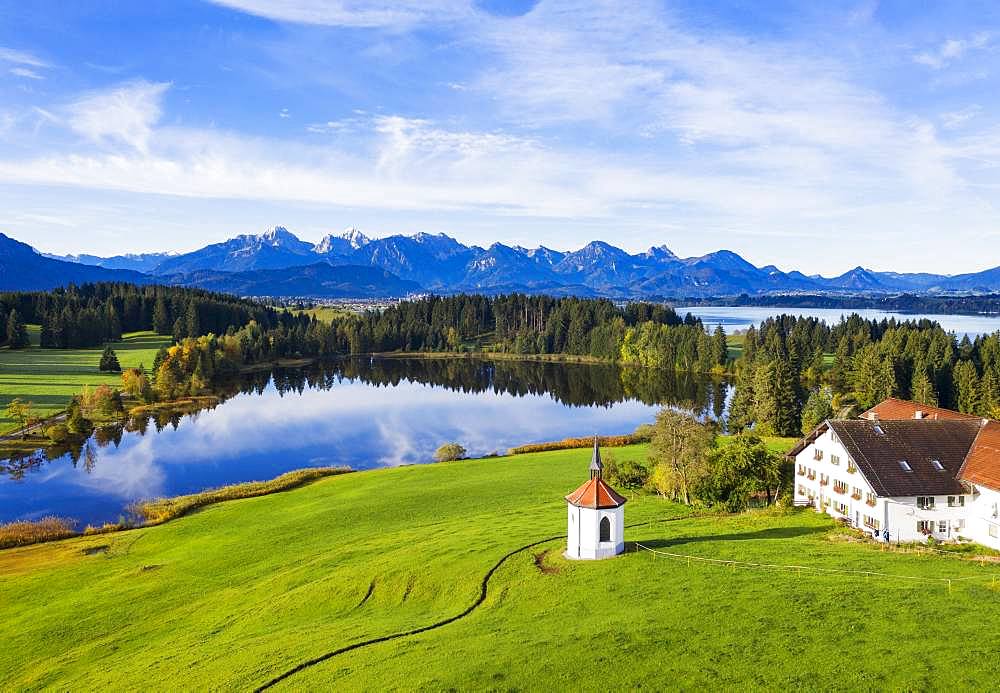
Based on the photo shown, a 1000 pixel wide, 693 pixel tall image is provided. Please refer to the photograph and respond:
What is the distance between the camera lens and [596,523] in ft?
101

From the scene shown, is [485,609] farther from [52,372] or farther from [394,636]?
[52,372]

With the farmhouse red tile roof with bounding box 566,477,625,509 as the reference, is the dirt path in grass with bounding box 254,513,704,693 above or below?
below

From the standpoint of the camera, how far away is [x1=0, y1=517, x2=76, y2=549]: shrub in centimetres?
4510

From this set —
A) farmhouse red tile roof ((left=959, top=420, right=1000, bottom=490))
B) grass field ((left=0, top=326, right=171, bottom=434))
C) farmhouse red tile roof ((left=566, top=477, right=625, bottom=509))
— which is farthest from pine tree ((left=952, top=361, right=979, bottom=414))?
grass field ((left=0, top=326, right=171, bottom=434))

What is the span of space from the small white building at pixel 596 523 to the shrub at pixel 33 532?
37.3 m

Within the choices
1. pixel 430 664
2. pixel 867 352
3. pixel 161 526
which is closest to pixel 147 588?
pixel 161 526

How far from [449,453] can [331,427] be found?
84.7 feet

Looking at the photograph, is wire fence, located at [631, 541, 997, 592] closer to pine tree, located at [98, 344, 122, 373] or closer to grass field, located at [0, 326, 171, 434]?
grass field, located at [0, 326, 171, 434]

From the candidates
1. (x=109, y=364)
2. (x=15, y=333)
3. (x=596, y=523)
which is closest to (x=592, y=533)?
(x=596, y=523)

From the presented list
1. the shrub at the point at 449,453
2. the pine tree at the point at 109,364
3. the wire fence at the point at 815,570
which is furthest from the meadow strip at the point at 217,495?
the pine tree at the point at 109,364

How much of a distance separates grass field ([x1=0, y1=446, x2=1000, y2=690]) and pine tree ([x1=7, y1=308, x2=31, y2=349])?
123 metres

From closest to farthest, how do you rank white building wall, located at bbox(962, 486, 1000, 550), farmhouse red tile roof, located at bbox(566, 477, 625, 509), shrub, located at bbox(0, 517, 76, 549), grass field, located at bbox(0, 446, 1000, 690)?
grass field, located at bbox(0, 446, 1000, 690) < farmhouse red tile roof, located at bbox(566, 477, 625, 509) < white building wall, located at bbox(962, 486, 1000, 550) < shrub, located at bbox(0, 517, 76, 549)

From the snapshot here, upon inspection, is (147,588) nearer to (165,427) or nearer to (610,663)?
(610,663)

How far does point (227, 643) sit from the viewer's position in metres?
26.6
